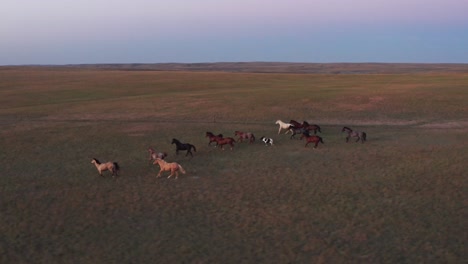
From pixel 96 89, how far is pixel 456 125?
1528 inches

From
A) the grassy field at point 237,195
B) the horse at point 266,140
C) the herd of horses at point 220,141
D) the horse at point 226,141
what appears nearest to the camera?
the grassy field at point 237,195

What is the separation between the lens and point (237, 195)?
1577cm

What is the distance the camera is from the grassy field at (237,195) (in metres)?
11.9

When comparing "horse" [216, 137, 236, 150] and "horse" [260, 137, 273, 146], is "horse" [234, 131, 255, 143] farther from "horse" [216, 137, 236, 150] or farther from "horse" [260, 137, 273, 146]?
"horse" [216, 137, 236, 150]

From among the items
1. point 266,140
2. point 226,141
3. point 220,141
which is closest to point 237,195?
point 226,141

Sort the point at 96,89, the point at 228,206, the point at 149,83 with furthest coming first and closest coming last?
the point at 149,83 → the point at 96,89 → the point at 228,206

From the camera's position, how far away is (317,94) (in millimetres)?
43094

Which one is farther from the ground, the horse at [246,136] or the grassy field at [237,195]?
the horse at [246,136]

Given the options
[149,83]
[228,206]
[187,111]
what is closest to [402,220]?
[228,206]

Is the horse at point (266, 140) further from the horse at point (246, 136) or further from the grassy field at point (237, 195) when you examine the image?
the horse at point (246, 136)

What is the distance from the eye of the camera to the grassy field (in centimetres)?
1190

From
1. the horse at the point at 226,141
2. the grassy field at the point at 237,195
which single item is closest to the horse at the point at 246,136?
the grassy field at the point at 237,195

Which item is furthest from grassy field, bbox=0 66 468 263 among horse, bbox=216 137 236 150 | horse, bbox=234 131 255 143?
horse, bbox=216 137 236 150

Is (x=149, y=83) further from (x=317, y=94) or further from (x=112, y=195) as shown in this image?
(x=112, y=195)
